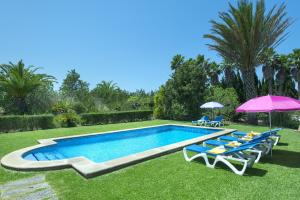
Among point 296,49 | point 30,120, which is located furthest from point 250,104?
point 296,49

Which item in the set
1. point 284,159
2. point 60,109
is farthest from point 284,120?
point 60,109

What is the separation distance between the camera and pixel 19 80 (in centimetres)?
2281

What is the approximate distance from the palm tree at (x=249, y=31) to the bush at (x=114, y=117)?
12266mm

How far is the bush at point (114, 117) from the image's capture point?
20.4m

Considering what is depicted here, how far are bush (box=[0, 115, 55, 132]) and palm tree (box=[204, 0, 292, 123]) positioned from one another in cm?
A: 1631

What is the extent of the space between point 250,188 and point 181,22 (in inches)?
716

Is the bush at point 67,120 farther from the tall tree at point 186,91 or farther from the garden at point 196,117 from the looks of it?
the tall tree at point 186,91

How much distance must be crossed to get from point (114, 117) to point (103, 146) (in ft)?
37.6

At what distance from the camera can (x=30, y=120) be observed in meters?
17.2

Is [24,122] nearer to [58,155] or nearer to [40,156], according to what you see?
[58,155]

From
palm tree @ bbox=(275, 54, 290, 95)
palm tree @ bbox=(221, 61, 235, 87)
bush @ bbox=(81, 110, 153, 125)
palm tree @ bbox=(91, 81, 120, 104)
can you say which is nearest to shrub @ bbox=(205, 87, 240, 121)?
palm tree @ bbox=(221, 61, 235, 87)

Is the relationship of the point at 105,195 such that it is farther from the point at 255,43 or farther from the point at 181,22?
the point at 181,22

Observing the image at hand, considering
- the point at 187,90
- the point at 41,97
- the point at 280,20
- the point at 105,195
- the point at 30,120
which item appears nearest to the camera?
the point at 105,195

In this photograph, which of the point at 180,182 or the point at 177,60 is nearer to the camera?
the point at 180,182
